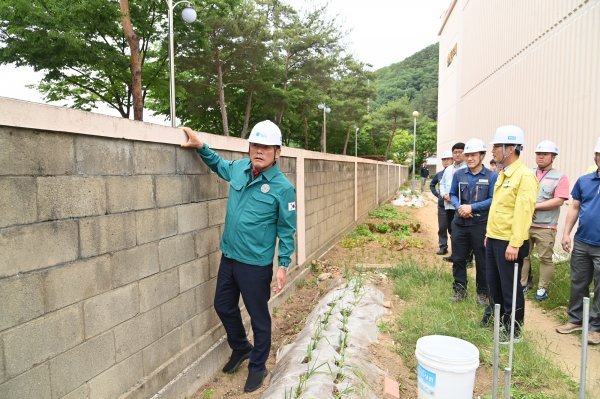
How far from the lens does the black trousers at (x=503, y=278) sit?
379cm

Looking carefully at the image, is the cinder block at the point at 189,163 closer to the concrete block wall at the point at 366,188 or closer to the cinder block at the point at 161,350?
the cinder block at the point at 161,350

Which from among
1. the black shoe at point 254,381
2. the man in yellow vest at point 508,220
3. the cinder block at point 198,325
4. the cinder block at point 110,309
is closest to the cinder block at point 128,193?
the cinder block at point 110,309

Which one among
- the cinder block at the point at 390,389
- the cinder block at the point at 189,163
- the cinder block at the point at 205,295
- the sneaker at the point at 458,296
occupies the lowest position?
the cinder block at the point at 390,389

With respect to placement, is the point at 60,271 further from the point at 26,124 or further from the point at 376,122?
the point at 376,122

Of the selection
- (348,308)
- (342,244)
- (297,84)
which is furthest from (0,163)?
(297,84)

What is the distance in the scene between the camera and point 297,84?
23.6 m

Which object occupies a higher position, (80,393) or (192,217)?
(192,217)

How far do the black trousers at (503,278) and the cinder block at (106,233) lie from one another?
3.18 meters

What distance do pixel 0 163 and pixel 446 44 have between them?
24642 millimetres

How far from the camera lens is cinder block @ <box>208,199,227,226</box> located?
359 cm

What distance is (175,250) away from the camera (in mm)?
3061

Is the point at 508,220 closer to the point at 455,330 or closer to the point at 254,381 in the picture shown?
the point at 455,330

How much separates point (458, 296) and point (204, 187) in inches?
130

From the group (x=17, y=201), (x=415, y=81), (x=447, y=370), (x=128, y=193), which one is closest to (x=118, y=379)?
(x=128, y=193)
